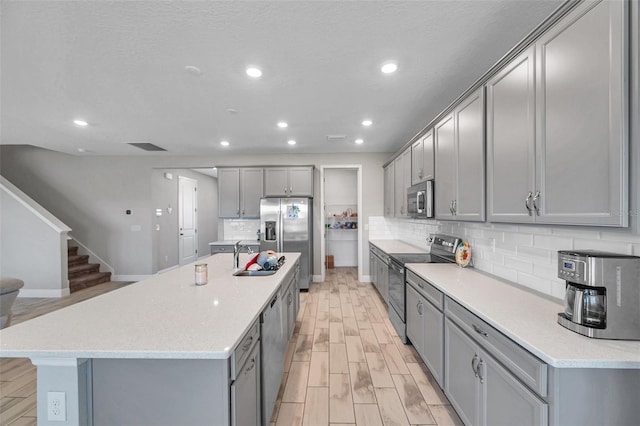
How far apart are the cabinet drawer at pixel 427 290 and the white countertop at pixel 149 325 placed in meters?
1.26

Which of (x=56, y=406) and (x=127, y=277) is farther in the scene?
(x=127, y=277)

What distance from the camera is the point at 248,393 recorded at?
131 centimetres

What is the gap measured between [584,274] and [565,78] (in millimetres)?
909

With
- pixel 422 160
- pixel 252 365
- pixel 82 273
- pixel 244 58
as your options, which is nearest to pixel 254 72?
pixel 244 58

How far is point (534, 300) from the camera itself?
160 centimetres

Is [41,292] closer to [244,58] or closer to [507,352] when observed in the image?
[244,58]

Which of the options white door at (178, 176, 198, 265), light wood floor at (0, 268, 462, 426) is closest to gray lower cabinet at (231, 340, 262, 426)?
light wood floor at (0, 268, 462, 426)

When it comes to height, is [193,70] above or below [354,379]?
above

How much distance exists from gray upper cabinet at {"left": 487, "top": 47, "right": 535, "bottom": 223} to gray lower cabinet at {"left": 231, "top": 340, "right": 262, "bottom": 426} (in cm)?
173

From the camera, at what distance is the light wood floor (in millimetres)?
1847

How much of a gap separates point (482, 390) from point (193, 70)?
313 centimetres

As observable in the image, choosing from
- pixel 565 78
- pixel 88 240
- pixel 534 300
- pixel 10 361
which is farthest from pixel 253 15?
pixel 88 240

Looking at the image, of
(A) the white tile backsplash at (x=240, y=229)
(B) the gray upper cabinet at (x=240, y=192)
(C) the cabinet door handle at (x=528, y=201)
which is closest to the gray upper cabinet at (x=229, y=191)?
(B) the gray upper cabinet at (x=240, y=192)

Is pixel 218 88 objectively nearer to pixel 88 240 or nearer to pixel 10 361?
pixel 10 361
